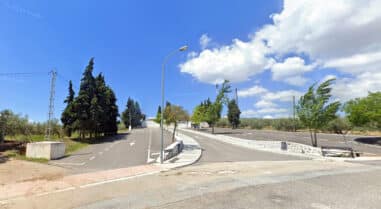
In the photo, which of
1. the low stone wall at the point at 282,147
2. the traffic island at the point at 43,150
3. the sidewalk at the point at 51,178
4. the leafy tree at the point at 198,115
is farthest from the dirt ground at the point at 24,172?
the leafy tree at the point at 198,115

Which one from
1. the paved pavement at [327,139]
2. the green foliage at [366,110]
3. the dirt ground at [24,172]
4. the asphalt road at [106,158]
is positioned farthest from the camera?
the green foliage at [366,110]

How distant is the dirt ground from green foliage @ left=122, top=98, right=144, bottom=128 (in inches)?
2552

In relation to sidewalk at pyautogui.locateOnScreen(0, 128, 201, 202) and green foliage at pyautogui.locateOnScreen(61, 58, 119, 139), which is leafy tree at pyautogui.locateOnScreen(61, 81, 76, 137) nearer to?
green foliage at pyautogui.locateOnScreen(61, 58, 119, 139)

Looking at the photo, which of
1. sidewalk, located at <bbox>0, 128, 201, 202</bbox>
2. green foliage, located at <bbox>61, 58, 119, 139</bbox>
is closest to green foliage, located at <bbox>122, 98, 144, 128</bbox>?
green foliage, located at <bbox>61, 58, 119, 139</bbox>

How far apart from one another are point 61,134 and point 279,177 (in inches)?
1247

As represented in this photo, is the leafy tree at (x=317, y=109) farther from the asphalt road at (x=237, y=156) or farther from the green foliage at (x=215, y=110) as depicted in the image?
the green foliage at (x=215, y=110)

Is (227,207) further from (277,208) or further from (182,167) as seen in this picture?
(182,167)

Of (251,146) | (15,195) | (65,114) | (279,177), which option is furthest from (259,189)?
(65,114)

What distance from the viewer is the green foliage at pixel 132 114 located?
84912 millimetres

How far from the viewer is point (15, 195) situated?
348 inches

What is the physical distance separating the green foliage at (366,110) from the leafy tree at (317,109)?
8.29m

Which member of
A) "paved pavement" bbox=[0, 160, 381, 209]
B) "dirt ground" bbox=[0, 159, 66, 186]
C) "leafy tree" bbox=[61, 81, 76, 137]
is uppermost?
"leafy tree" bbox=[61, 81, 76, 137]

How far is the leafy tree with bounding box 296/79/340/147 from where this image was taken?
2414 cm

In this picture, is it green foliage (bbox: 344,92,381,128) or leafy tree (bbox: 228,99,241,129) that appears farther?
leafy tree (bbox: 228,99,241,129)
